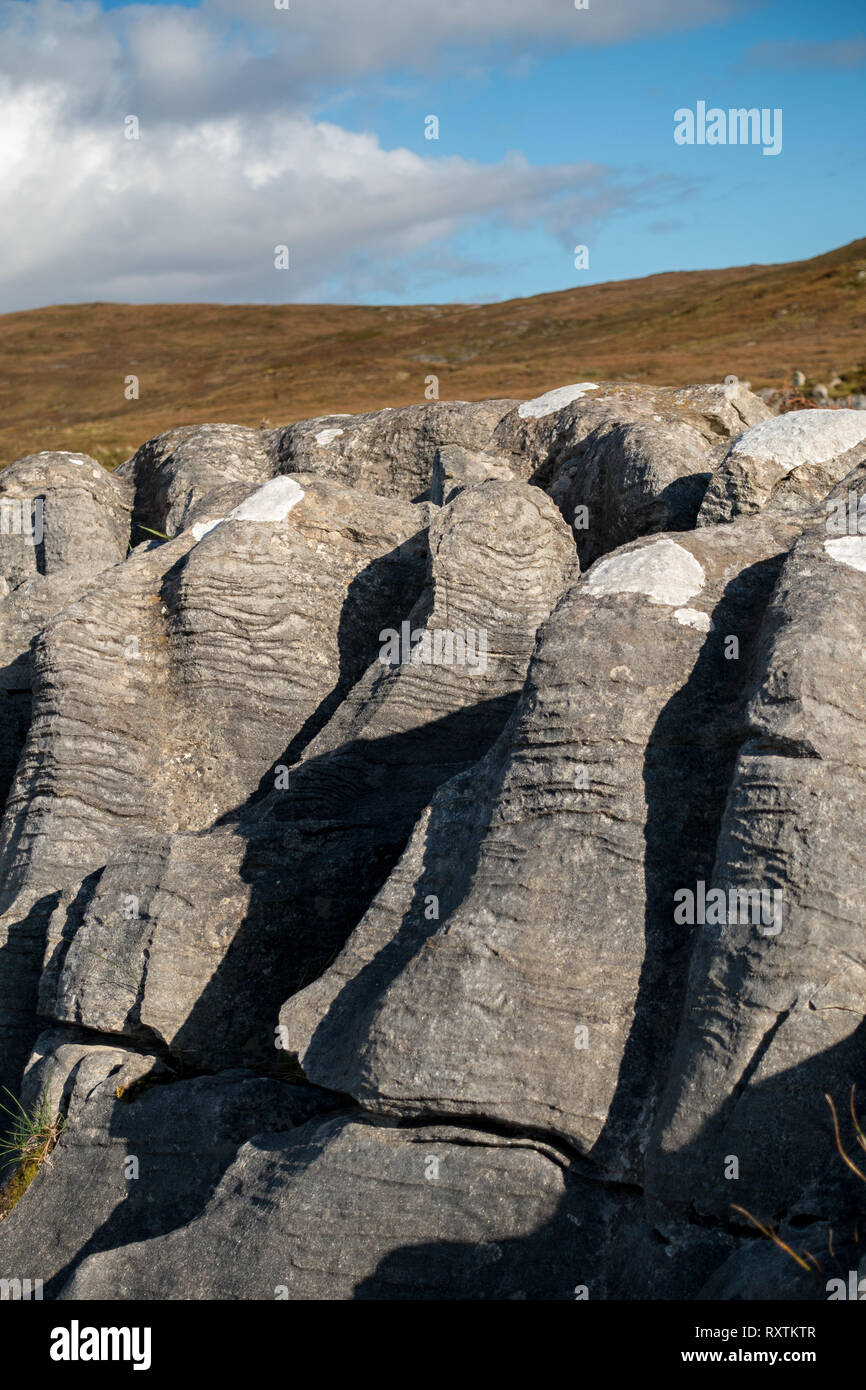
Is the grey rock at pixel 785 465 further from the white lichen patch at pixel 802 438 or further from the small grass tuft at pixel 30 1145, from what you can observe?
the small grass tuft at pixel 30 1145

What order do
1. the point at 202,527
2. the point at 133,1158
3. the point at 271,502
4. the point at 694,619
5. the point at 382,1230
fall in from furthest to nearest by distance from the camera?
1. the point at 202,527
2. the point at 271,502
3. the point at 133,1158
4. the point at 694,619
5. the point at 382,1230

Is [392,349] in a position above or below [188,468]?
above

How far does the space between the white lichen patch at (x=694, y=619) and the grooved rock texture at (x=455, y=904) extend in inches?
2.1

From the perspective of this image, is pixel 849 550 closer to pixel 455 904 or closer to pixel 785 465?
pixel 455 904

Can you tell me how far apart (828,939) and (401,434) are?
1426 centimetres

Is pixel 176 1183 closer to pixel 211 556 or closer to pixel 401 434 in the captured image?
pixel 211 556

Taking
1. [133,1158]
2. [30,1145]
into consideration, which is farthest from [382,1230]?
[30,1145]

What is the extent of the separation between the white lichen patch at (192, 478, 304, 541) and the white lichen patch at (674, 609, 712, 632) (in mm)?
6711

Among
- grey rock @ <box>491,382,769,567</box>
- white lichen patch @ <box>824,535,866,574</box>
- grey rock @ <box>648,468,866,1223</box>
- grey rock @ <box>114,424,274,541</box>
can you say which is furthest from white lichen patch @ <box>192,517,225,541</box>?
grey rock @ <box>648,468,866,1223</box>

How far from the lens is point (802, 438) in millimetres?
13203

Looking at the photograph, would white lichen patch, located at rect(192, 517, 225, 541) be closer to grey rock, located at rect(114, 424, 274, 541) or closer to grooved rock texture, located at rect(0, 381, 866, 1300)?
grooved rock texture, located at rect(0, 381, 866, 1300)

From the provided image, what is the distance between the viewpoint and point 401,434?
19.6 meters

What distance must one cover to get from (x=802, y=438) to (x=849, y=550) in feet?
16.4
